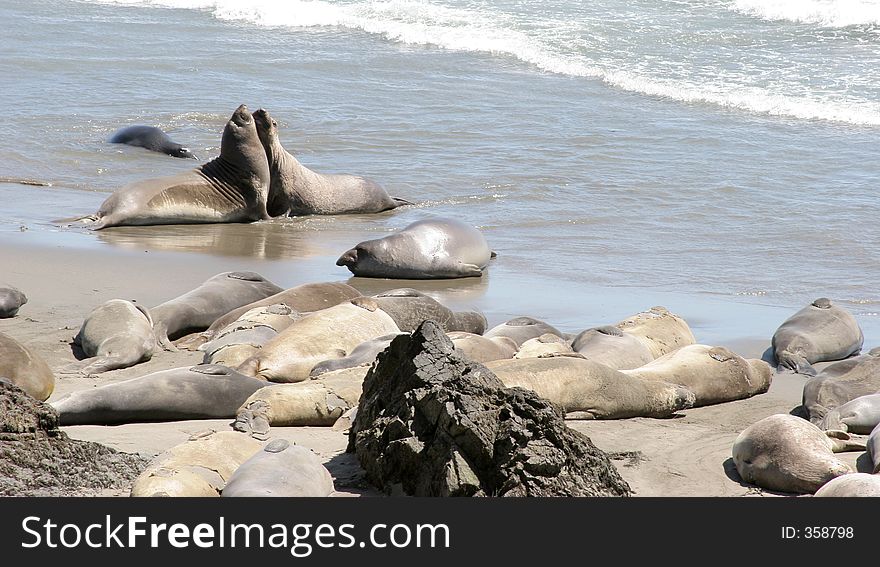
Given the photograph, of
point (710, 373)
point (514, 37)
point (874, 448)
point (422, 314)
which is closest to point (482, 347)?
point (422, 314)

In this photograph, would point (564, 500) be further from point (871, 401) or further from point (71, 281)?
point (71, 281)

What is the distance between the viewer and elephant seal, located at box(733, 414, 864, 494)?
4.41 metres

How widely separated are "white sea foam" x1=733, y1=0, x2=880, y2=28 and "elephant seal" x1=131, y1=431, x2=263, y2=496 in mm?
18219

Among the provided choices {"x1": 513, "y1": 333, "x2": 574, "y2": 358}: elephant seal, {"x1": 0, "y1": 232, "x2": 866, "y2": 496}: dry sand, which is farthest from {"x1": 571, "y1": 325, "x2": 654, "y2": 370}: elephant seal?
{"x1": 0, "y1": 232, "x2": 866, "y2": 496}: dry sand

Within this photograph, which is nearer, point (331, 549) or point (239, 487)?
point (331, 549)

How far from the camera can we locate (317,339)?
231 inches

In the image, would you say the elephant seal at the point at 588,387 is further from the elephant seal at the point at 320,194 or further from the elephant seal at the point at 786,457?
the elephant seal at the point at 320,194

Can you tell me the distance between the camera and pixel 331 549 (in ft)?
10.4

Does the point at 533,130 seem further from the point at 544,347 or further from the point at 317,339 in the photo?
the point at 317,339

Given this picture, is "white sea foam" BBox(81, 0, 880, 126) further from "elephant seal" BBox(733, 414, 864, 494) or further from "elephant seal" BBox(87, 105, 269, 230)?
"elephant seal" BBox(733, 414, 864, 494)

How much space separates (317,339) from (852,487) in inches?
109

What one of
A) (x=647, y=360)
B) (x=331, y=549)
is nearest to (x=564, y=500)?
(x=331, y=549)

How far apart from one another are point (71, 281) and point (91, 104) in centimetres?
734

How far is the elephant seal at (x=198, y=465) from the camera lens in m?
3.77
